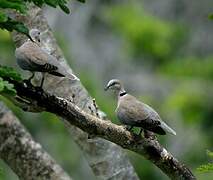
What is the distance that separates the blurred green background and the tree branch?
11143 millimetres

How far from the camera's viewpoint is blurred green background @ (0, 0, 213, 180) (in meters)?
21.4

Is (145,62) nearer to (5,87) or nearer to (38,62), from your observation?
(38,62)

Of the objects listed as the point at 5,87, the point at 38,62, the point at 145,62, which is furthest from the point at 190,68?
the point at 5,87

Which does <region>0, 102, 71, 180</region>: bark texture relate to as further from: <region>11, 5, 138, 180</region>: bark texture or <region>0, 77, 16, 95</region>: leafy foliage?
<region>0, 77, 16, 95</region>: leafy foliage

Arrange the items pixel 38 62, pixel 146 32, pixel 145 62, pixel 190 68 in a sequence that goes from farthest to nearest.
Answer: pixel 145 62, pixel 190 68, pixel 146 32, pixel 38 62

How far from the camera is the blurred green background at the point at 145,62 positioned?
2138 cm

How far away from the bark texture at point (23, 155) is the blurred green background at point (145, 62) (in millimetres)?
9437

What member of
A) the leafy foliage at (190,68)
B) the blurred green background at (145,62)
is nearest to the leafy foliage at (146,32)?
the blurred green background at (145,62)

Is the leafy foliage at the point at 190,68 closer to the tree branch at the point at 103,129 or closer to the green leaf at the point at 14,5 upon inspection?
the tree branch at the point at 103,129

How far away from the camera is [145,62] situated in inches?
1074

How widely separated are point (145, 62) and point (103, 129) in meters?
18.8

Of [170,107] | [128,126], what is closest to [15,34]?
[128,126]

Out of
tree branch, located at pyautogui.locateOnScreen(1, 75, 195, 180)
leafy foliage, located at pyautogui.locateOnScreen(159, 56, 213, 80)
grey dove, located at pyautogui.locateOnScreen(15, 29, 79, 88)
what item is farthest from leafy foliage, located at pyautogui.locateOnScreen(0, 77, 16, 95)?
leafy foliage, located at pyautogui.locateOnScreen(159, 56, 213, 80)

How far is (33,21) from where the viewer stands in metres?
10.7
